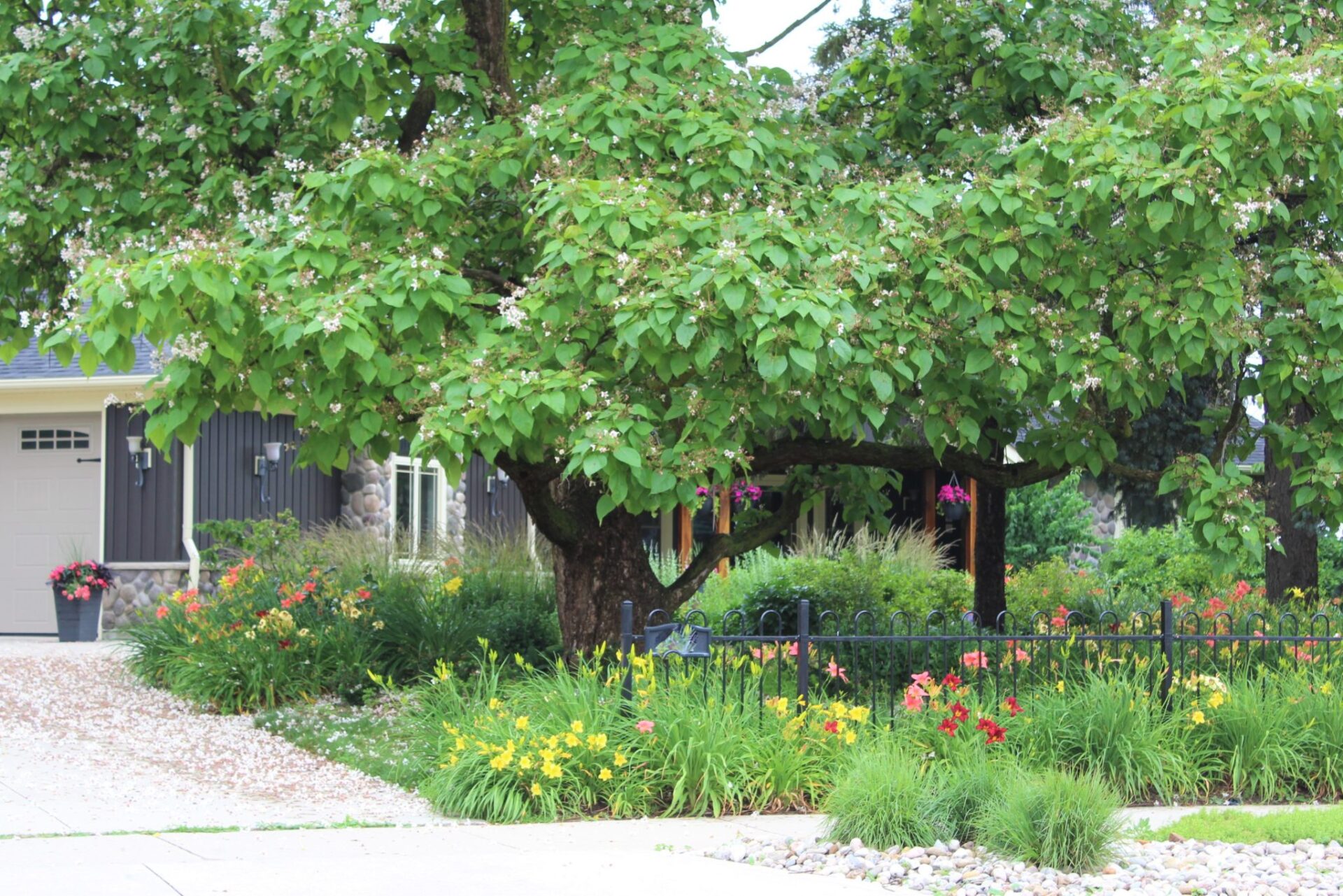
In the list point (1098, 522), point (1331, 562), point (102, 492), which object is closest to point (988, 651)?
point (102, 492)

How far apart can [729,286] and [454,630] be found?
503 cm

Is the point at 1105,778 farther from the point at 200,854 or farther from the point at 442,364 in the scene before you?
the point at 200,854

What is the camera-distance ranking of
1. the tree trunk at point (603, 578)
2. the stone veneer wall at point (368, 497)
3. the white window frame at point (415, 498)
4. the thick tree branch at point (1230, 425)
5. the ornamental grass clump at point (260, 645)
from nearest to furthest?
1. the thick tree branch at point (1230, 425)
2. the tree trunk at point (603, 578)
3. the ornamental grass clump at point (260, 645)
4. the white window frame at point (415, 498)
5. the stone veneer wall at point (368, 497)

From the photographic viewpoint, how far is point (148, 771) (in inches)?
324

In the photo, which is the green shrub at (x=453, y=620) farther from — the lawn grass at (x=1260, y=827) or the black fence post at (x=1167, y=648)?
the lawn grass at (x=1260, y=827)

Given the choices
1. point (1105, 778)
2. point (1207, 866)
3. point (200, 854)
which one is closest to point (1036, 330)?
point (1105, 778)

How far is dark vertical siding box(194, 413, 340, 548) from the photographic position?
15742mm

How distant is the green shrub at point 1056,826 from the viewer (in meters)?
5.90

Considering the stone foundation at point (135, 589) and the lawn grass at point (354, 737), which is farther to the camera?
the stone foundation at point (135, 589)

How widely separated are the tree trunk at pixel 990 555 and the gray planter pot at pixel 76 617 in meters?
8.64

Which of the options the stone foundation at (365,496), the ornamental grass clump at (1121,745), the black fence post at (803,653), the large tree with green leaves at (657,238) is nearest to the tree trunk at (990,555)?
the large tree with green leaves at (657,238)

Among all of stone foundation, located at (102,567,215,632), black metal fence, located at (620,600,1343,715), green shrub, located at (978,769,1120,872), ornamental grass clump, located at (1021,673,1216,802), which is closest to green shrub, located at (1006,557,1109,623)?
black metal fence, located at (620,600,1343,715)

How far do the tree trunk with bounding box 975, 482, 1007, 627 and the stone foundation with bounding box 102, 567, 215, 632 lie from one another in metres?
7.96

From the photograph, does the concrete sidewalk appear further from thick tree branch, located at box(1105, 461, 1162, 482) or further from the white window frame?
the white window frame
